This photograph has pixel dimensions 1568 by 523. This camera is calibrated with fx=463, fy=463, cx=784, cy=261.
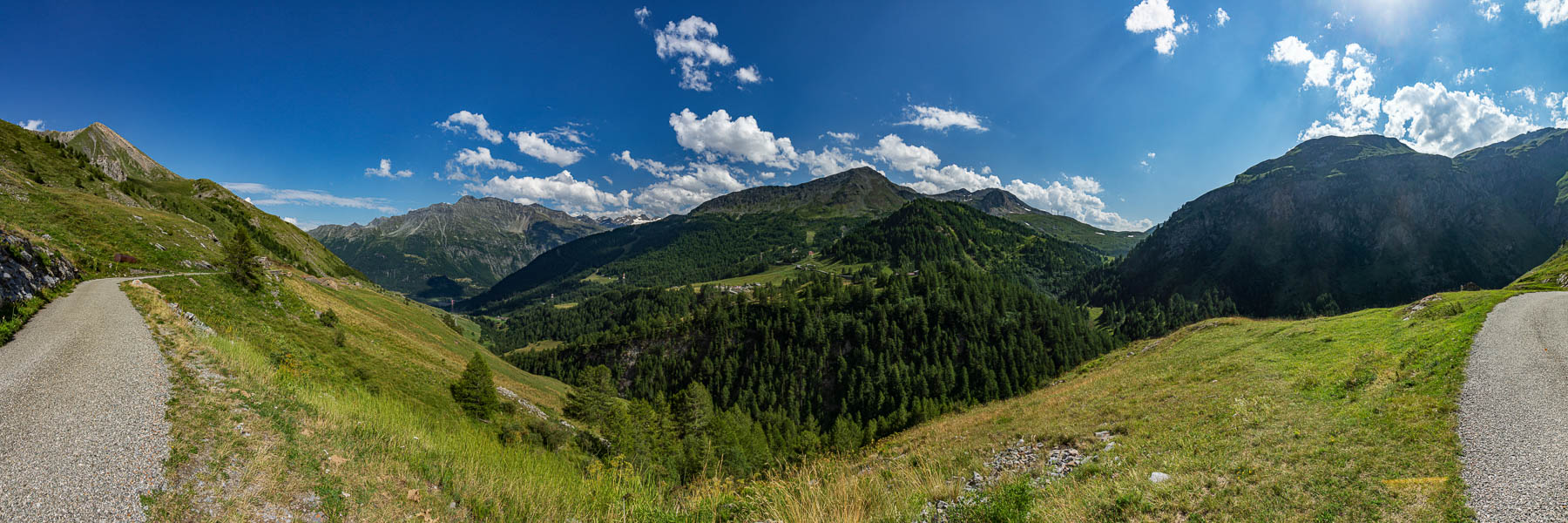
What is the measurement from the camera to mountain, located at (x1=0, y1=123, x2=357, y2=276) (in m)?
32.7

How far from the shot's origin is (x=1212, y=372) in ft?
70.8

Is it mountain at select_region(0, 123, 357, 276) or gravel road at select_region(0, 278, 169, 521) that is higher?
mountain at select_region(0, 123, 357, 276)

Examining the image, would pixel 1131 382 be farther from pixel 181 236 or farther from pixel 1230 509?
pixel 181 236

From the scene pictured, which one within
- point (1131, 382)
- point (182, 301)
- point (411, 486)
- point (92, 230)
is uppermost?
point (92, 230)

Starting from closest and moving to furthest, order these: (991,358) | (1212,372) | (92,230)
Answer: (1212,372)
(92,230)
(991,358)

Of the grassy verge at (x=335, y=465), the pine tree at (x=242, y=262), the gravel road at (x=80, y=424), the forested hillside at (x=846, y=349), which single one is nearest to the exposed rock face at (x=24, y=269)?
the gravel road at (x=80, y=424)

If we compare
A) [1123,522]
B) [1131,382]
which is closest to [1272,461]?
[1123,522]

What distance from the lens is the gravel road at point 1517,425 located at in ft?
22.3

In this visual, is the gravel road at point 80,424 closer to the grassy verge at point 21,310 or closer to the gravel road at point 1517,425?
the grassy verge at point 21,310

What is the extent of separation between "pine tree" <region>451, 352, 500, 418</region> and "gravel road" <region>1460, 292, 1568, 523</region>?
134 ft

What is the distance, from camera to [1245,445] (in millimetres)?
10695

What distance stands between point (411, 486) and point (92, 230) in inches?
2286

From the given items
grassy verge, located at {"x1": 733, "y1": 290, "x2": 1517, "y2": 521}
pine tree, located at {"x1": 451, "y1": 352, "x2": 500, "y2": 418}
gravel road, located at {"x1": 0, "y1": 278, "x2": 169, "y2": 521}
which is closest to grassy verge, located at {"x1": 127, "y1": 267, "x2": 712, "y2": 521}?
gravel road, located at {"x1": 0, "y1": 278, "x2": 169, "y2": 521}

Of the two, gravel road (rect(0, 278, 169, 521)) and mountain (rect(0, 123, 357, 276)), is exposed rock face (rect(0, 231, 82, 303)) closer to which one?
gravel road (rect(0, 278, 169, 521))
